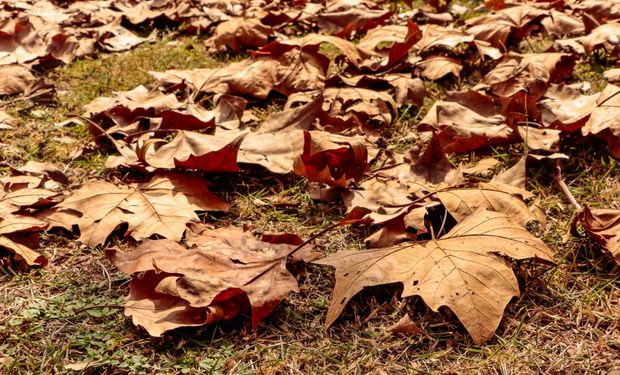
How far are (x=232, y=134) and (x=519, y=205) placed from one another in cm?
98

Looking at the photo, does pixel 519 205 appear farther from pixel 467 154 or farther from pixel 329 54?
pixel 329 54

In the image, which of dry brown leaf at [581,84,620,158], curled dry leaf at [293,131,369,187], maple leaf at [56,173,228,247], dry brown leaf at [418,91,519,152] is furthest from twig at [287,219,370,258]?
dry brown leaf at [581,84,620,158]

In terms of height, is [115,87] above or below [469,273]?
below

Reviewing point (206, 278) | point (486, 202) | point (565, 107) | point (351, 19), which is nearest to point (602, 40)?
point (565, 107)

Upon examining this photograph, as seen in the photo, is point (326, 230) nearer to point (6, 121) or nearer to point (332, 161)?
point (332, 161)

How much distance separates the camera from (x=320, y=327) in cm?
157

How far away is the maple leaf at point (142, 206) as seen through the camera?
1864mm

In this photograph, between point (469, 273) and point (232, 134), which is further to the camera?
point (232, 134)

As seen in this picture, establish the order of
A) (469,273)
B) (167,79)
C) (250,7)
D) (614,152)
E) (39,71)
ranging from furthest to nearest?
(250,7) < (39,71) < (167,79) < (614,152) < (469,273)

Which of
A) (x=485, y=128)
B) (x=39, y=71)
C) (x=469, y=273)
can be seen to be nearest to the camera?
(x=469, y=273)

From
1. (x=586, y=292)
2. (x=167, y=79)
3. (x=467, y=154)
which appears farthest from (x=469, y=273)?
(x=167, y=79)

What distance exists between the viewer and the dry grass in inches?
57.2

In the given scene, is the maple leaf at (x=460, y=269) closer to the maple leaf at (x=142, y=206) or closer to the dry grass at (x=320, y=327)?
the dry grass at (x=320, y=327)

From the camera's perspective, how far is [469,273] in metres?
1.53
